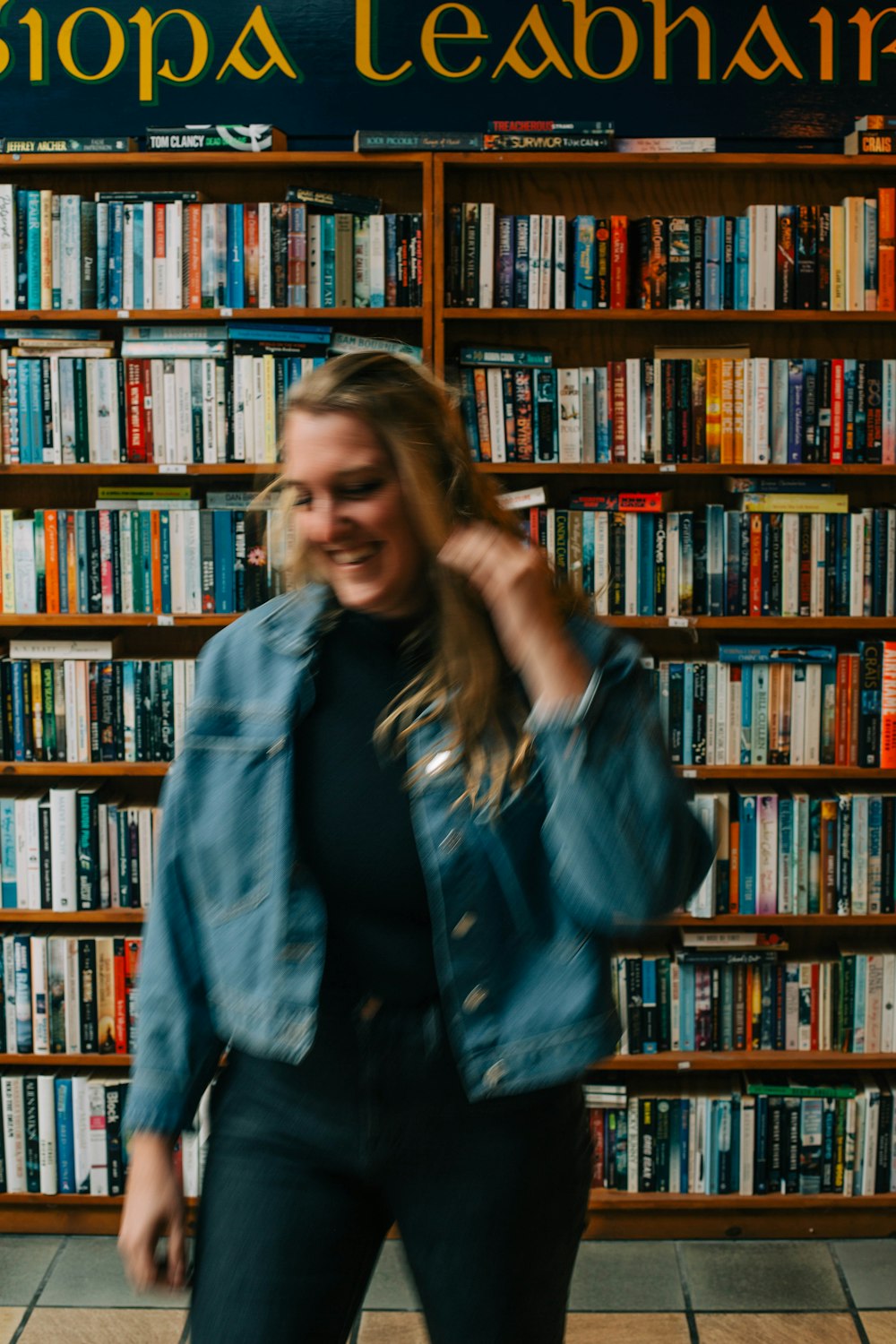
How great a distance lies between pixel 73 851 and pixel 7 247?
1285 millimetres

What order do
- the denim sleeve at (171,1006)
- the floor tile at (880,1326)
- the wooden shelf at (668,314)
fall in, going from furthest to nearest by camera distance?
the wooden shelf at (668,314)
the floor tile at (880,1326)
the denim sleeve at (171,1006)

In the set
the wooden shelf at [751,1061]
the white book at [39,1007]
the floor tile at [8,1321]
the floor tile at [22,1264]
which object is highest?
the white book at [39,1007]

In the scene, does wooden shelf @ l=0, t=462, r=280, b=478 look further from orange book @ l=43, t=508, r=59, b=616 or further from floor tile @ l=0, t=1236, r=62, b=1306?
floor tile @ l=0, t=1236, r=62, b=1306

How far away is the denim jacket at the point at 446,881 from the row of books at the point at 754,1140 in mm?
1679

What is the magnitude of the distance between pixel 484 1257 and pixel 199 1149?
5.69 feet

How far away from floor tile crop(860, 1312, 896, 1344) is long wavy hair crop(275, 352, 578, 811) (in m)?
1.80

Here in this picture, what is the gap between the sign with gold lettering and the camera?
2682mm

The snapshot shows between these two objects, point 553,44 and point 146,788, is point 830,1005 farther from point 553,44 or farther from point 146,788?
point 553,44

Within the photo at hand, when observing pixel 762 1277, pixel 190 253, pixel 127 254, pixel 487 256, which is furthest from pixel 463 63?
pixel 762 1277

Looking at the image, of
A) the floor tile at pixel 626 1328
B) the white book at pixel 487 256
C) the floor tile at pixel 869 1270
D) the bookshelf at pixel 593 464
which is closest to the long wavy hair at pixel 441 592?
the bookshelf at pixel 593 464

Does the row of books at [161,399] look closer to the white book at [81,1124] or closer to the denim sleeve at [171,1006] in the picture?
the white book at [81,1124]

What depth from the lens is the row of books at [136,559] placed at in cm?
260

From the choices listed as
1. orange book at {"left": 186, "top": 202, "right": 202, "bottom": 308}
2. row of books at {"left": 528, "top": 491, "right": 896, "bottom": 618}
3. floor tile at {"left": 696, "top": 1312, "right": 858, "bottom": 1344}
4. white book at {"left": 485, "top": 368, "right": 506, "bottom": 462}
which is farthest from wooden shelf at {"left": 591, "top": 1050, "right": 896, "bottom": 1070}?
orange book at {"left": 186, "top": 202, "right": 202, "bottom": 308}

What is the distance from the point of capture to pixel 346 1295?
111 cm
